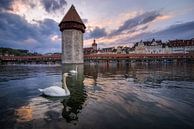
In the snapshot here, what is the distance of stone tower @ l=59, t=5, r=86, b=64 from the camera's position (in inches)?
1839

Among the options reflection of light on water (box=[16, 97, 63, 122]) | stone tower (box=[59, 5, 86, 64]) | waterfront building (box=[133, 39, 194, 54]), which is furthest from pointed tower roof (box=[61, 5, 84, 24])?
waterfront building (box=[133, 39, 194, 54])

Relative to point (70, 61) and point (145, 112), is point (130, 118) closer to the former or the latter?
point (145, 112)

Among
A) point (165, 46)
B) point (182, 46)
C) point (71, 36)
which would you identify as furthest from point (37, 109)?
point (165, 46)

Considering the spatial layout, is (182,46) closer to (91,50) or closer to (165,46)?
(165,46)

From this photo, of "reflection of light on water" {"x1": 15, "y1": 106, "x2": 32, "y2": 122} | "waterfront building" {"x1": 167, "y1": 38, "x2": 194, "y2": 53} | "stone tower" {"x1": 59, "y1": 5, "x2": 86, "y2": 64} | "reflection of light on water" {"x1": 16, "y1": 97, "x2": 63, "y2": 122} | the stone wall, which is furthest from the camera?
"waterfront building" {"x1": 167, "y1": 38, "x2": 194, "y2": 53}

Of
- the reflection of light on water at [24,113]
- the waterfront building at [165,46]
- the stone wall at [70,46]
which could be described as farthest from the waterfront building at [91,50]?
the reflection of light on water at [24,113]

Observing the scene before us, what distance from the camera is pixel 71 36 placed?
4716 cm

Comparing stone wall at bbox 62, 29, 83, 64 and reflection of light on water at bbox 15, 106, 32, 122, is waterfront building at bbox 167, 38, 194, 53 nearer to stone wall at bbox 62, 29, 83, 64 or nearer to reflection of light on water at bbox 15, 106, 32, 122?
stone wall at bbox 62, 29, 83, 64

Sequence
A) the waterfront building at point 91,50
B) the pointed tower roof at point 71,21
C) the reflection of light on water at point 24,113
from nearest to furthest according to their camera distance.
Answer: the reflection of light on water at point 24,113, the pointed tower roof at point 71,21, the waterfront building at point 91,50

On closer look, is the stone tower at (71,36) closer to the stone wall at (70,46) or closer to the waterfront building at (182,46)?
the stone wall at (70,46)

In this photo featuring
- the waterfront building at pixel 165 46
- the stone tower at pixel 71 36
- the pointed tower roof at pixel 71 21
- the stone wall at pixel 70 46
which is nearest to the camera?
the pointed tower roof at pixel 71 21

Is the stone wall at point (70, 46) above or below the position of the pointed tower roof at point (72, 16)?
below

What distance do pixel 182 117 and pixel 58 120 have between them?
3.47 m

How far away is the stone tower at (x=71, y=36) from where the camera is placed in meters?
46.7
